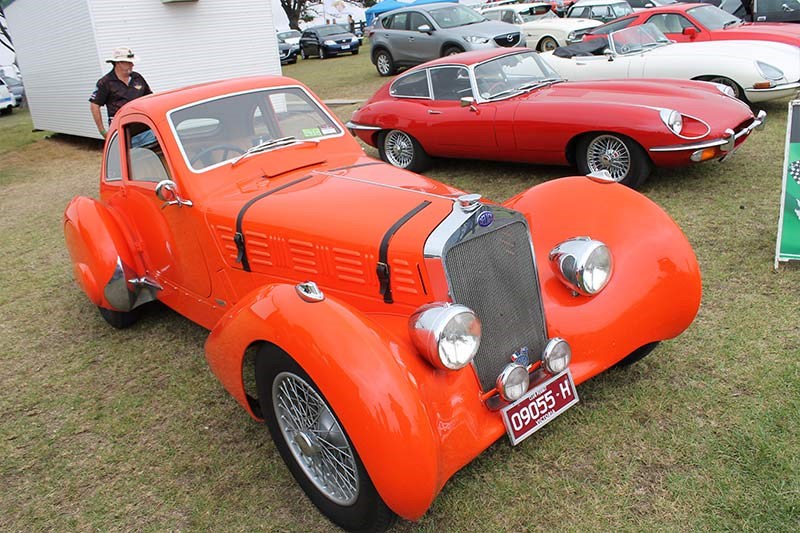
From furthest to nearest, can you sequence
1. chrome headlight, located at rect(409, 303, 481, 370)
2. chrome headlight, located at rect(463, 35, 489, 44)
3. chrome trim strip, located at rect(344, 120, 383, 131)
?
chrome headlight, located at rect(463, 35, 489, 44), chrome trim strip, located at rect(344, 120, 383, 131), chrome headlight, located at rect(409, 303, 481, 370)

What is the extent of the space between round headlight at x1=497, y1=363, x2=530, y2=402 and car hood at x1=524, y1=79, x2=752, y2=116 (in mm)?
4341

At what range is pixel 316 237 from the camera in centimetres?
308

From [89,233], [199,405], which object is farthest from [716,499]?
[89,233]

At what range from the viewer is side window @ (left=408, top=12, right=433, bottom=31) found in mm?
15559

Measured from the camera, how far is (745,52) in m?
8.11

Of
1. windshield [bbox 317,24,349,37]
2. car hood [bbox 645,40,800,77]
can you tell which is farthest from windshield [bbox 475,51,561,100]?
windshield [bbox 317,24,349,37]

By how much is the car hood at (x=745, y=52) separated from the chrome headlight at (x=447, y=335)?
24.1 feet

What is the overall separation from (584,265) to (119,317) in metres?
3.44

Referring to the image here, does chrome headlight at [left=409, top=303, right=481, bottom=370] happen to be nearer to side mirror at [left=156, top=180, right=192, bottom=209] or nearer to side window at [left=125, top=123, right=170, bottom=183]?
side mirror at [left=156, top=180, right=192, bottom=209]

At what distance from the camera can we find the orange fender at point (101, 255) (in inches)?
167

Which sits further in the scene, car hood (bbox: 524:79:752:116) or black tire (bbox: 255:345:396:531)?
car hood (bbox: 524:79:752:116)

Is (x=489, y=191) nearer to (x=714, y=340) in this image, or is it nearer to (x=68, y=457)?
(x=714, y=340)

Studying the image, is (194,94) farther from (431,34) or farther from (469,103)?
(431,34)

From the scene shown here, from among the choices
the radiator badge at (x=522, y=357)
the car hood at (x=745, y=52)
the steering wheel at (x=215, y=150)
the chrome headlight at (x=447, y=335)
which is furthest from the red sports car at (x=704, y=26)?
the chrome headlight at (x=447, y=335)
